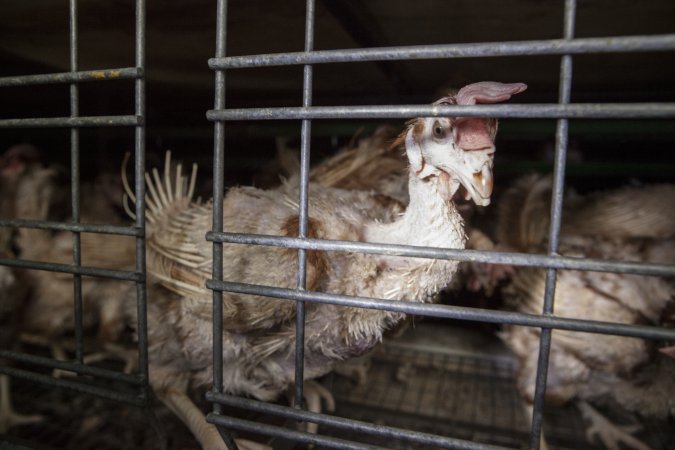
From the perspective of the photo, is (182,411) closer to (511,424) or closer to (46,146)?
(511,424)

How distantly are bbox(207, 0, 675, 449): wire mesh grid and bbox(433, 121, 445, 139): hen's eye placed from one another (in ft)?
1.40

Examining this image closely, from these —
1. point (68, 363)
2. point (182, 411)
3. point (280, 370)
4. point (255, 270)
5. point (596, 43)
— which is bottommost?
point (182, 411)

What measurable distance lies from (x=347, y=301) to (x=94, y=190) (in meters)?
3.46

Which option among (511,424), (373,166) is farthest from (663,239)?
(373,166)

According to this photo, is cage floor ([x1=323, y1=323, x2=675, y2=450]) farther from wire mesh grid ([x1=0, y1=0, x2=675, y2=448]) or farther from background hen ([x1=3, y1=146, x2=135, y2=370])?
background hen ([x1=3, y1=146, x2=135, y2=370])

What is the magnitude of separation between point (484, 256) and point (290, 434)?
62cm

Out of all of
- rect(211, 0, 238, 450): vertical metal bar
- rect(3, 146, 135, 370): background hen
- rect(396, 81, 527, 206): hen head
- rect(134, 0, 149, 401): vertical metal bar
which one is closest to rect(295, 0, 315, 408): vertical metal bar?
rect(211, 0, 238, 450): vertical metal bar

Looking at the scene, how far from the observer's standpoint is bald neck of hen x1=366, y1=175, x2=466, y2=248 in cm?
134

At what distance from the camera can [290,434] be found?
3.40 feet

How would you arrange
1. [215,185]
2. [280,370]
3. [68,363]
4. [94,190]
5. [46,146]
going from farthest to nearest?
[46,146], [94,190], [280,370], [68,363], [215,185]

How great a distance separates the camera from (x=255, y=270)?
4.83ft

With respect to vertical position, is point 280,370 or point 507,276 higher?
point 507,276

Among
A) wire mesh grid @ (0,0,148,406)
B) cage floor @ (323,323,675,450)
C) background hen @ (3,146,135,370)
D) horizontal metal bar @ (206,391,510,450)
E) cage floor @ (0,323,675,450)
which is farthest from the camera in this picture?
background hen @ (3,146,135,370)

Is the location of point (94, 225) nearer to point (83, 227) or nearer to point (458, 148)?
point (83, 227)
